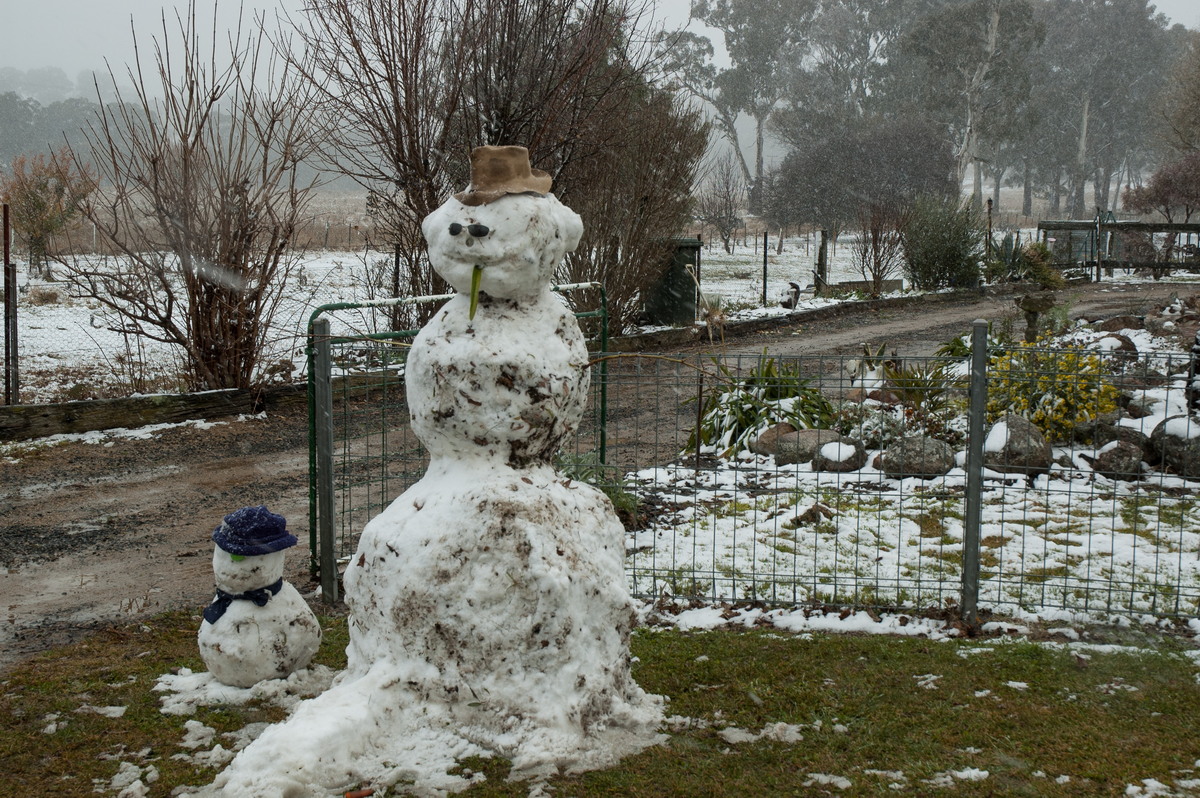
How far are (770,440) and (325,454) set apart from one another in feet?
11.9

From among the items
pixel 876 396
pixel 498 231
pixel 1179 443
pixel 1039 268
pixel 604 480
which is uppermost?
pixel 1039 268

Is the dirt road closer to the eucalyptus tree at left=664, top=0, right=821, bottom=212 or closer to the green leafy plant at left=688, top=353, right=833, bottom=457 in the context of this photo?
the green leafy plant at left=688, top=353, right=833, bottom=457

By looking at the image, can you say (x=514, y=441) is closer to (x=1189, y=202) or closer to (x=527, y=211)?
(x=527, y=211)

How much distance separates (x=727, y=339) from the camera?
15102 mm

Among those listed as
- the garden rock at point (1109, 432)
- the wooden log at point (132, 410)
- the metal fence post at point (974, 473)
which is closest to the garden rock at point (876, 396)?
the garden rock at point (1109, 432)

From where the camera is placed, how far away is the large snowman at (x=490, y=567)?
326 centimetres

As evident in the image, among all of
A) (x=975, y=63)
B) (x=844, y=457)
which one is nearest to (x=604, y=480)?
(x=844, y=457)

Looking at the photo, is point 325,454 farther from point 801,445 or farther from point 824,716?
point 801,445

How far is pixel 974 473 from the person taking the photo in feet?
15.0

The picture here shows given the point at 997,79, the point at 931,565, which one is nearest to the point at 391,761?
the point at 931,565

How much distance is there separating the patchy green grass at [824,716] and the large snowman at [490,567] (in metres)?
0.17

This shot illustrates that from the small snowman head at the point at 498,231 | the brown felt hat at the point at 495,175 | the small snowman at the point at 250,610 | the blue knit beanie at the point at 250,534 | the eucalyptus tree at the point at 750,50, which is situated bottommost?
the small snowman at the point at 250,610

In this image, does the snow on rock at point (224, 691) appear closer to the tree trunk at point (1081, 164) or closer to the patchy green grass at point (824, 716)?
the patchy green grass at point (824, 716)

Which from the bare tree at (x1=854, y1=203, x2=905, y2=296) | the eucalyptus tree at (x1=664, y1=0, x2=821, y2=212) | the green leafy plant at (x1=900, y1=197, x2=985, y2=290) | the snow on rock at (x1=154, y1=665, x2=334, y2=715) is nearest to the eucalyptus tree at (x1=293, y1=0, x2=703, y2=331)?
the snow on rock at (x1=154, y1=665, x2=334, y2=715)
